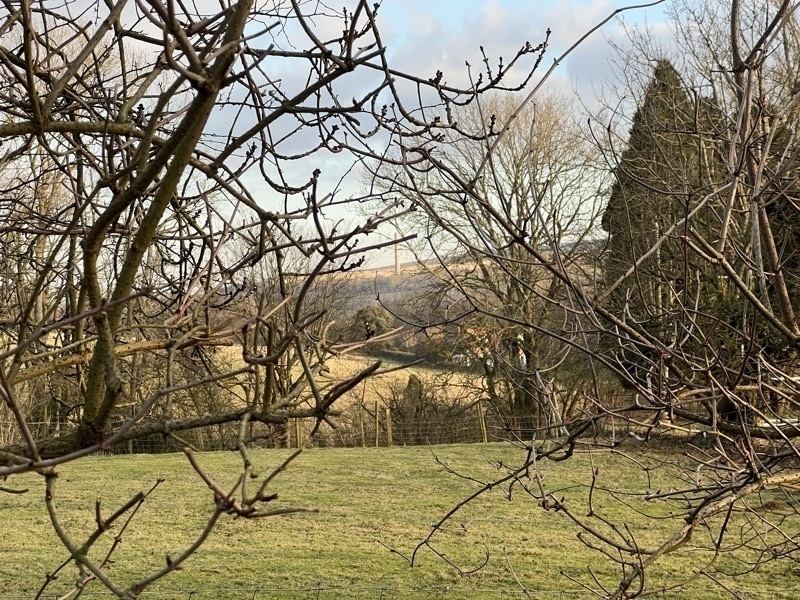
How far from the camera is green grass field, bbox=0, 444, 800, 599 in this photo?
600cm

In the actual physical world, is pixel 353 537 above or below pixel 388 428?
below

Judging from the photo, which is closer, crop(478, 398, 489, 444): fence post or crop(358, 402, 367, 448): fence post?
crop(478, 398, 489, 444): fence post

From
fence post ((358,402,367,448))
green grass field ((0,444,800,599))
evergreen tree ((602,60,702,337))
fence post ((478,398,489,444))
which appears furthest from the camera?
fence post ((358,402,367,448))

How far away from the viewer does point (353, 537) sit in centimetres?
772

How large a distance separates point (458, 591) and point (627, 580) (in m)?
4.49

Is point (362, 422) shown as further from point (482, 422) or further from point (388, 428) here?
point (482, 422)

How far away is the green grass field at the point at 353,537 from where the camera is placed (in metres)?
6.00

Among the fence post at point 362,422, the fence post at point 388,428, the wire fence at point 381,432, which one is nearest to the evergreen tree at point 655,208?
the wire fence at point 381,432

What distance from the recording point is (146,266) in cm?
306

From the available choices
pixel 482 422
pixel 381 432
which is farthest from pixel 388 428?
pixel 482 422

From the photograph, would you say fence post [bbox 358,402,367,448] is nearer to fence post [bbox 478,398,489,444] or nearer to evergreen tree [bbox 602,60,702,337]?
fence post [bbox 478,398,489,444]

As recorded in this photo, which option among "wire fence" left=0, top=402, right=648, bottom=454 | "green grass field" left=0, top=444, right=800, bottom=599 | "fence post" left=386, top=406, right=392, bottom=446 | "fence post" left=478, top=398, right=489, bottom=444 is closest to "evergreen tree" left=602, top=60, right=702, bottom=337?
"green grass field" left=0, top=444, right=800, bottom=599

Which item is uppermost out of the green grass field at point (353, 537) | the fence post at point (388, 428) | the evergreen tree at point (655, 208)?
the evergreen tree at point (655, 208)

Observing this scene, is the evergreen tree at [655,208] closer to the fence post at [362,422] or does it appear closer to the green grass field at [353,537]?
the green grass field at [353,537]
